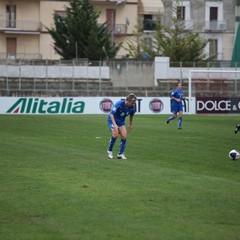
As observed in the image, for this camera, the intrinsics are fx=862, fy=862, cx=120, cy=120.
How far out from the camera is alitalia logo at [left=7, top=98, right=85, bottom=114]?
52406 mm

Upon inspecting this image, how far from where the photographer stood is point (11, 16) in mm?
72812

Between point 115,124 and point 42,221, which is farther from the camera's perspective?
point 115,124

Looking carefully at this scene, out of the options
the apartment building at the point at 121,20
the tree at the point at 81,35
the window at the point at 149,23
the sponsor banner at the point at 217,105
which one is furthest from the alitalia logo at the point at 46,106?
the window at the point at 149,23

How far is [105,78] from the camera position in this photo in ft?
194

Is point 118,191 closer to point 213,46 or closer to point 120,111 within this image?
point 120,111

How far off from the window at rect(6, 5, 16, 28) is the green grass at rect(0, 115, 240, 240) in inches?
1753

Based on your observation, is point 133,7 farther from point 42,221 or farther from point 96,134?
point 42,221

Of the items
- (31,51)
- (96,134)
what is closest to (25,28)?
(31,51)

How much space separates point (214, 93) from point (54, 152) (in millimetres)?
34647

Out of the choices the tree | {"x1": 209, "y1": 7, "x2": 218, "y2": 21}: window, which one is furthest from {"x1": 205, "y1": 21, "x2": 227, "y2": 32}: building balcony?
the tree

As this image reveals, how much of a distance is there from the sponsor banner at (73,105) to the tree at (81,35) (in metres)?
10.8

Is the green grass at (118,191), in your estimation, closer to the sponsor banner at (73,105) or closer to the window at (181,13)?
the sponsor banner at (73,105)

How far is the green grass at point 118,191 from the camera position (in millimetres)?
11789

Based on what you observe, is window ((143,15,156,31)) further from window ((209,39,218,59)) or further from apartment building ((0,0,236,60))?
window ((209,39,218,59))
